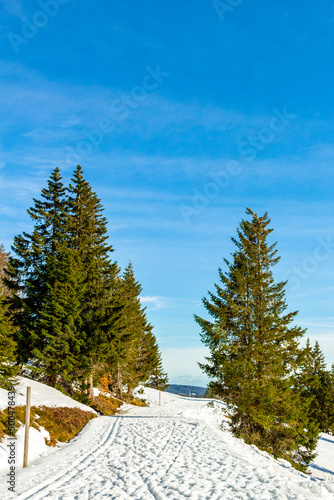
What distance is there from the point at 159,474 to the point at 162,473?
11 cm

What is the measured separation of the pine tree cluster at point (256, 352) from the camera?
17.3 metres

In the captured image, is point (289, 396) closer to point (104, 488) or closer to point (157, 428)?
point (157, 428)

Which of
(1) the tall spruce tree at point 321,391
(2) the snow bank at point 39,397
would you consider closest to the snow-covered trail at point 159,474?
(2) the snow bank at point 39,397

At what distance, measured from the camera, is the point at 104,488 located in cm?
779

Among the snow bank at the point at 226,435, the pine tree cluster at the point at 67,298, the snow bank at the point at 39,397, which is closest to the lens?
the snow bank at the point at 226,435

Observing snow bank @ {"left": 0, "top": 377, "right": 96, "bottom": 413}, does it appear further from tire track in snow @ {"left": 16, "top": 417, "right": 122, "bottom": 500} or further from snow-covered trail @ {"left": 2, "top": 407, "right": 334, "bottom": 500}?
tire track in snow @ {"left": 16, "top": 417, "right": 122, "bottom": 500}

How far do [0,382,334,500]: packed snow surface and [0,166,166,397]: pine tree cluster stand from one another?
938cm

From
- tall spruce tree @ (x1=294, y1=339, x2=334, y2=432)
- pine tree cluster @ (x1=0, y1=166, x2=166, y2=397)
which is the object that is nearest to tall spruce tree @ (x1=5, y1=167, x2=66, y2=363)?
pine tree cluster @ (x1=0, y1=166, x2=166, y2=397)

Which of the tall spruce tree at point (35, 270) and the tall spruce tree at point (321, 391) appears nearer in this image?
the tall spruce tree at point (35, 270)

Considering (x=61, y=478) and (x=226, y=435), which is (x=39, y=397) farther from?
(x=61, y=478)

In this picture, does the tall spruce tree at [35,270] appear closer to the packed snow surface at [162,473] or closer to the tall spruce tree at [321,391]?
the packed snow surface at [162,473]

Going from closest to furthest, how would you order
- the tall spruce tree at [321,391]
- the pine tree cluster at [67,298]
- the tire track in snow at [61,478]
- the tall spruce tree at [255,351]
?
the tire track in snow at [61,478] < the tall spruce tree at [255,351] < the pine tree cluster at [67,298] < the tall spruce tree at [321,391]

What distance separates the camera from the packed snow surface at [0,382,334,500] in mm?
7258

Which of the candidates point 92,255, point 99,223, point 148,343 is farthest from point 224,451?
point 148,343
